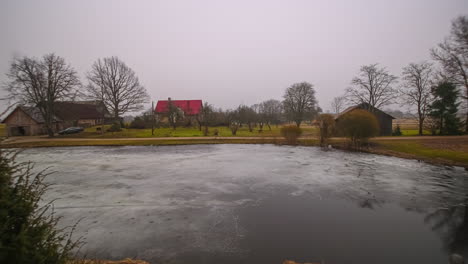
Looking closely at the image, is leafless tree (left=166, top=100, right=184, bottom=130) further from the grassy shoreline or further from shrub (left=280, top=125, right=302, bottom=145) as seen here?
shrub (left=280, top=125, right=302, bottom=145)

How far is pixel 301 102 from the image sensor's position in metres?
51.5

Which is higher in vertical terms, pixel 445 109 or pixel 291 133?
pixel 445 109

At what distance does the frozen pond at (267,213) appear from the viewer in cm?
621

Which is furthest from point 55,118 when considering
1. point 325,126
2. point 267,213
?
point 325,126

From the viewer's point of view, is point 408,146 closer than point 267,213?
No

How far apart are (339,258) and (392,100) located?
4141 cm

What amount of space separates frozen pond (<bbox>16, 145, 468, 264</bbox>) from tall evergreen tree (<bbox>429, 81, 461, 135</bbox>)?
22.5m

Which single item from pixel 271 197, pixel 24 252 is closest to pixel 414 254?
pixel 271 197

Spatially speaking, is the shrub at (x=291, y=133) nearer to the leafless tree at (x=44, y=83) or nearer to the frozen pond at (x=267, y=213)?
the frozen pond at (x=267, y=213)

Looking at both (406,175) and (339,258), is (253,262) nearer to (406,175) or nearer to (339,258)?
(339,258)

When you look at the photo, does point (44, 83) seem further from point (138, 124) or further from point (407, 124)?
point (407, 124)

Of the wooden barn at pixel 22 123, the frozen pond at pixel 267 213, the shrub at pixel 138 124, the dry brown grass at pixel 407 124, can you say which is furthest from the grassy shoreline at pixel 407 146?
the dry brown grass at pixel 407 124

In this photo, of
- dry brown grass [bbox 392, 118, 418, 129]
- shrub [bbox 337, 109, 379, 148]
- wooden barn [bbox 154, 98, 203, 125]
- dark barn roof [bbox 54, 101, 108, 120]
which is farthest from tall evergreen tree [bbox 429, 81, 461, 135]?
dark barn roof [bbox 54, 101, 108, 120]

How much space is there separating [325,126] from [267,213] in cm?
2216
